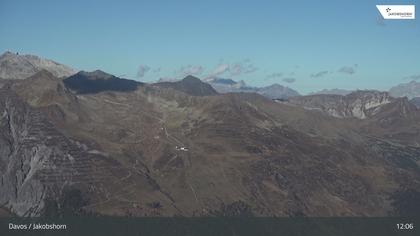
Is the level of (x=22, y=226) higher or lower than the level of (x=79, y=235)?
higher

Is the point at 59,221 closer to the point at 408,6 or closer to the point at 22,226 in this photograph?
the point at 22,226

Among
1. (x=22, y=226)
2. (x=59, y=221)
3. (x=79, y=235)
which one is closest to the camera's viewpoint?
(x=22, y=226)

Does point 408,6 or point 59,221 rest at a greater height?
point 408,6

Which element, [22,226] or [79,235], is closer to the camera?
[22,226]

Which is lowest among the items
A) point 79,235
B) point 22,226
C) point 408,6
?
point 79,235

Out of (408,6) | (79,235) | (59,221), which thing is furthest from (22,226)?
(408,6)

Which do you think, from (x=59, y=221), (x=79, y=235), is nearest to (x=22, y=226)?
(x=59, y=221)

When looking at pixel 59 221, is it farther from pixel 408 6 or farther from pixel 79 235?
pixel 408 6

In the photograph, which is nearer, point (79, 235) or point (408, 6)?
point (408, 6)

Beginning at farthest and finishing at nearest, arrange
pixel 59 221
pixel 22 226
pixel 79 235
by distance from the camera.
→ 1. pixel 79 235
2. pixel 59 221
3. pixel 22 226
